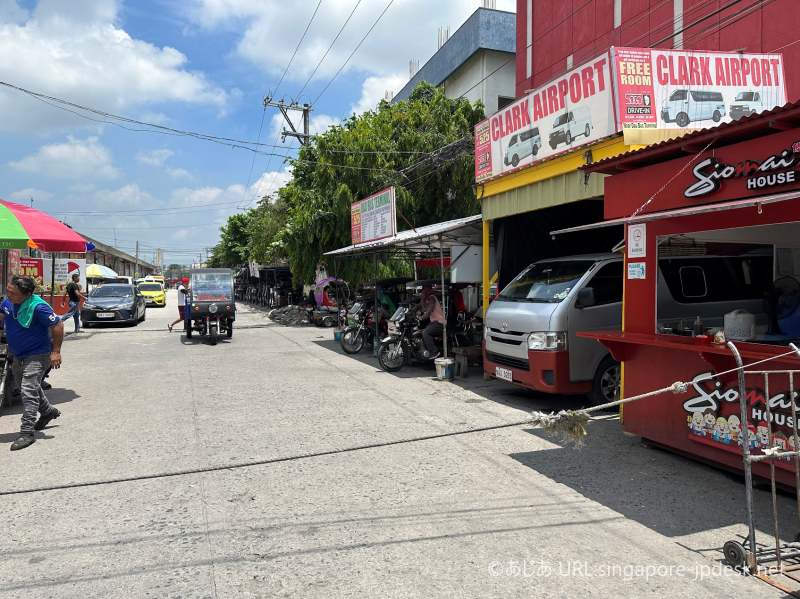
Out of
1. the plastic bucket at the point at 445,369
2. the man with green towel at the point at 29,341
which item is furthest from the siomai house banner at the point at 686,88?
the man with green towel at the point at 29,341

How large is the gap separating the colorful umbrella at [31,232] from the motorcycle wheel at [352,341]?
19.5ft

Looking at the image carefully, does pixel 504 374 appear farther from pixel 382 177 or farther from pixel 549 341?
pixel 382 177

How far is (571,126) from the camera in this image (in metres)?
7.58

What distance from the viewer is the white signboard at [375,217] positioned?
42.3 feet

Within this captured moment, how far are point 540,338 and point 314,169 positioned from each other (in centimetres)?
1731

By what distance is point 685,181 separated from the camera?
17.1 ft

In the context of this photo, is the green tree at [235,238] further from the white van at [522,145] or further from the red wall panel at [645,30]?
the white van at [522,145]

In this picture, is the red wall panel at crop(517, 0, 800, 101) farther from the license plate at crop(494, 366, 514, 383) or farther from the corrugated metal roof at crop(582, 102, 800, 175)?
the license plate at crop(494, 366, 514, 383)

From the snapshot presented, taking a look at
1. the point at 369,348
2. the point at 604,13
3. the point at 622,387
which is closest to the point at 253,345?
the point at 369,348

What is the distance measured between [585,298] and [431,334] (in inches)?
145

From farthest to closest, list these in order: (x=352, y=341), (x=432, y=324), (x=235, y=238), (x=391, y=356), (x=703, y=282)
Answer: (x=235, y=238) → (x=352, y=341) → (x=391, y=356) → (x=432, y=324) → (x=703, y=282)

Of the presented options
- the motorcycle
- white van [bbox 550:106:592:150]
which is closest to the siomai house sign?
white van [bbox 550:106:592:150]

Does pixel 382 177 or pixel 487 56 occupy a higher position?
pixel 487 56

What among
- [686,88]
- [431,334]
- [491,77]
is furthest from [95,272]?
[686,88]
